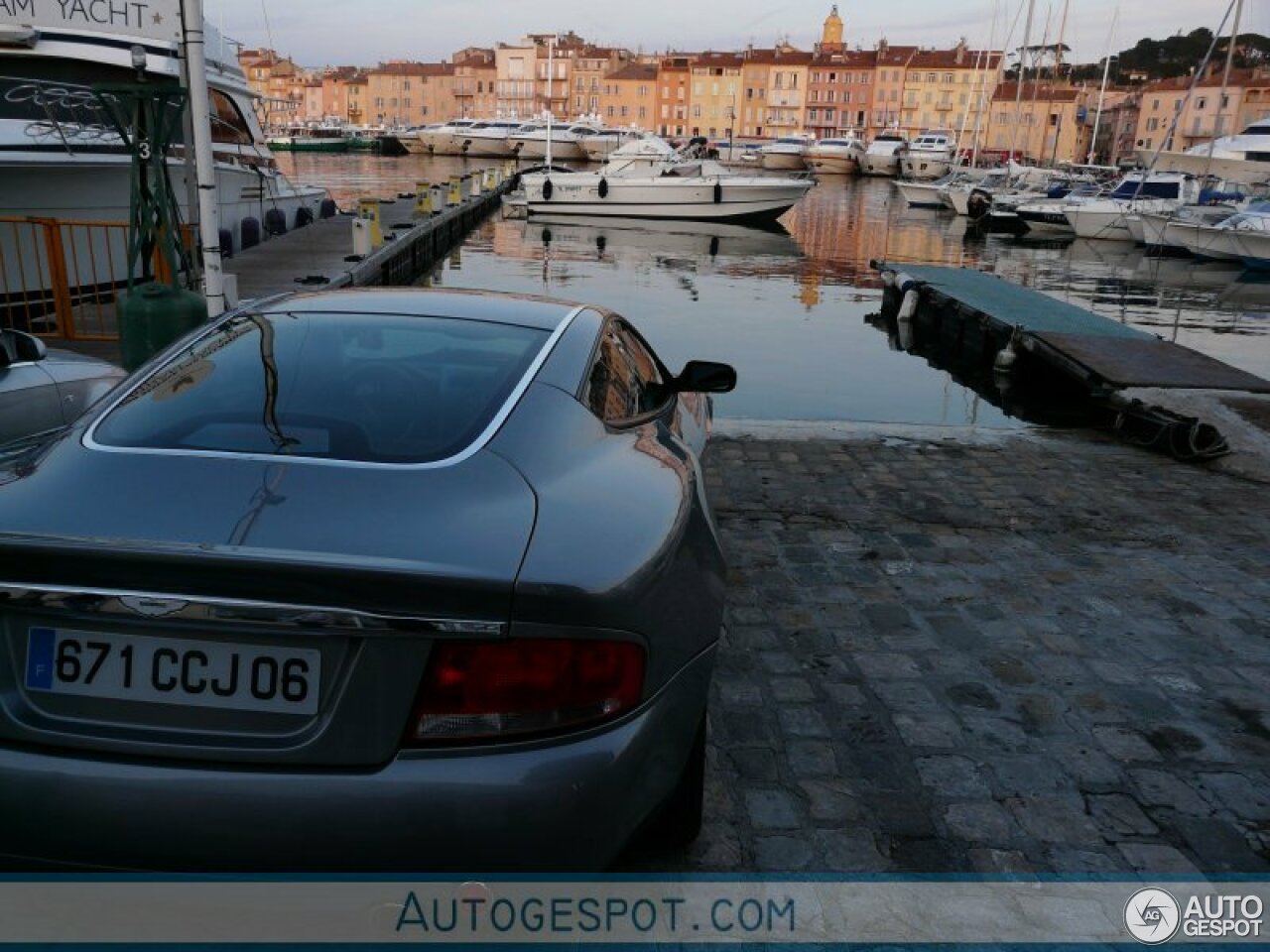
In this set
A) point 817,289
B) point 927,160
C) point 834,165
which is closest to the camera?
point 817,289

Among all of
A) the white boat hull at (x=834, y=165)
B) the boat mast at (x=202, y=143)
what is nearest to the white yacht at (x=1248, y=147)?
the white boat hull at (x=834, y=165)

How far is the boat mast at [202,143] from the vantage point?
7.97m

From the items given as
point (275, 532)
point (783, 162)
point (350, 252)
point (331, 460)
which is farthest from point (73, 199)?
point (783, 162)

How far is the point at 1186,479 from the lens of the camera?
25.5ft

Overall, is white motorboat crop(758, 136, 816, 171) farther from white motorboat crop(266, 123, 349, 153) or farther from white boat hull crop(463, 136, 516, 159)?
white motorboat crop(266, 123, 349, 153)

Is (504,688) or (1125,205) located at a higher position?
(504,688)

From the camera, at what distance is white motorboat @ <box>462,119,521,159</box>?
94938 millimetres

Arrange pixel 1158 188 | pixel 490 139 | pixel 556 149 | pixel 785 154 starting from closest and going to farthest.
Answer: pixel 1158 188 < pixel 556 149 < pixel 785 154 < pixel 490 139

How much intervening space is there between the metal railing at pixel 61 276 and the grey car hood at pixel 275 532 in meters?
8.78

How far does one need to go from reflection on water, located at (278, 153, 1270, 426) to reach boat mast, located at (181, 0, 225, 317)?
5350 millimetres

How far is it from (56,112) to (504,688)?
14874mm

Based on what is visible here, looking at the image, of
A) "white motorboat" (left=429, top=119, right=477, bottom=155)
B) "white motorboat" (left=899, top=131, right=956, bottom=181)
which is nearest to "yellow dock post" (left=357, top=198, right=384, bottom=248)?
"white motorboat" (left=899, top=131, right=956, bottom=181)

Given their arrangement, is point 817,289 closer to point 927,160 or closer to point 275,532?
point 275,532

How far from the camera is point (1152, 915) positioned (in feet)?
9.50
